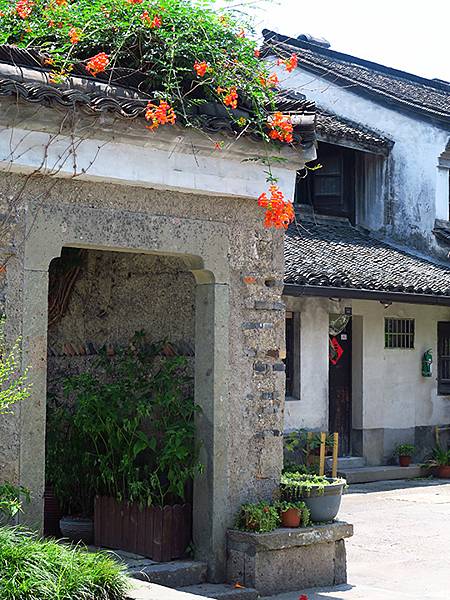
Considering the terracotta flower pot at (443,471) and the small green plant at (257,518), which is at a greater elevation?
the small green plant at (257,518)

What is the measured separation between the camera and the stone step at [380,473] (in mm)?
14891

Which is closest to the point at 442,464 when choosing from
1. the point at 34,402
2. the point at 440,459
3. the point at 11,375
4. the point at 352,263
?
the point at 440,459

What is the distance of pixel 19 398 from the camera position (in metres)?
6.09

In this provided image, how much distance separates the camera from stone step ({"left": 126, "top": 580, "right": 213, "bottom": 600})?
5555 mm

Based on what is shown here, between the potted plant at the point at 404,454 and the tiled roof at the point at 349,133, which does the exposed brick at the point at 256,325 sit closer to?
the potted plant at the point at 404,454

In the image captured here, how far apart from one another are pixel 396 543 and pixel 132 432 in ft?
11.8

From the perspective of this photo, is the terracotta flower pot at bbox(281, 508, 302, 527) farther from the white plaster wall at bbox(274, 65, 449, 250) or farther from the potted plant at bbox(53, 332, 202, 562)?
the white plaster wall at bbox(274, 65, 449, 250)

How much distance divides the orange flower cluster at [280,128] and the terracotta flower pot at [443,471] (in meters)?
9.62

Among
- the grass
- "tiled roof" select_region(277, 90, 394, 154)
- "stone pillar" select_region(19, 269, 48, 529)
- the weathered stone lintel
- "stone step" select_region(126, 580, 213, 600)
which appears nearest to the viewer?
the grass

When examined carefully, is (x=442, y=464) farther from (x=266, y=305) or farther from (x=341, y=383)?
(x=266, y=305)

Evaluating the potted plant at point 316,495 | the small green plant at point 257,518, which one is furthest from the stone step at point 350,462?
the small green plant at point 257,518

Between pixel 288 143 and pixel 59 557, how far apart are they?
350cm

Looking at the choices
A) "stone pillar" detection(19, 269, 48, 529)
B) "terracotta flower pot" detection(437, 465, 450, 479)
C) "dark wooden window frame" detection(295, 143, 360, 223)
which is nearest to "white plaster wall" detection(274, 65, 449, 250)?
"dark wooden window frame" detection(295, 143, 360, 223)

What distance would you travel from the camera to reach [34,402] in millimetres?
6543
